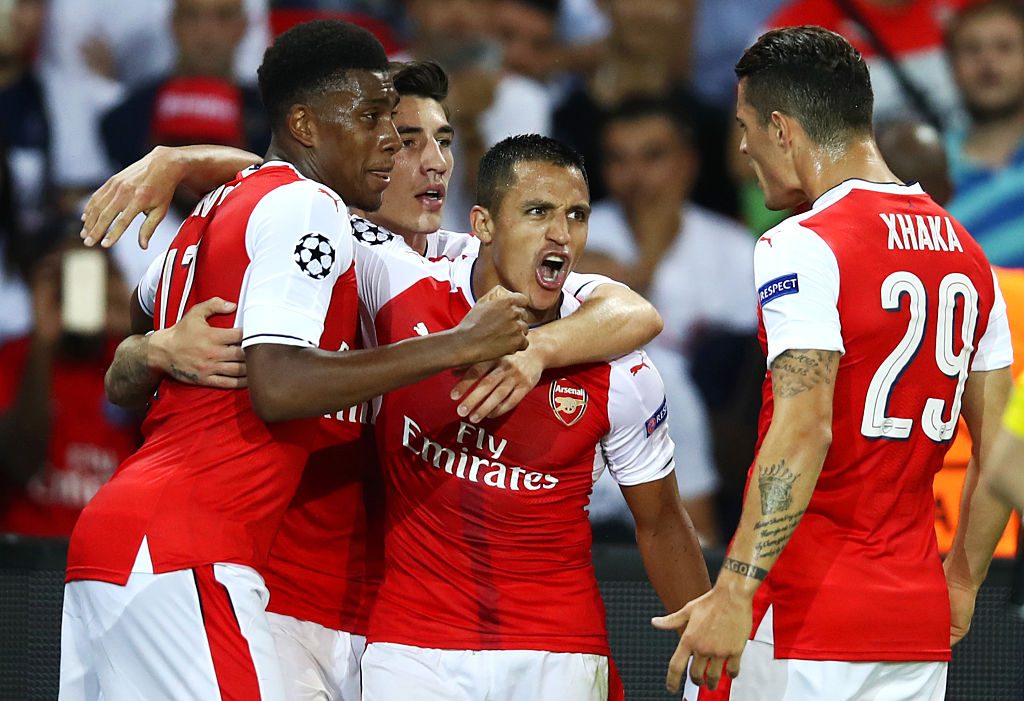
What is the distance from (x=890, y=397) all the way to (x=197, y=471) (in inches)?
67.8

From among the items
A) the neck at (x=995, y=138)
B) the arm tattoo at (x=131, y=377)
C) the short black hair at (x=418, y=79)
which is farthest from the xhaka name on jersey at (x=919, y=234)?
the neck at (x=995, y=138)

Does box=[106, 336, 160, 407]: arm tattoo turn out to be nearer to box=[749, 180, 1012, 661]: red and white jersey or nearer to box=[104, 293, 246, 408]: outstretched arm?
box=[104, 293, 246, 408]: outstretched arm

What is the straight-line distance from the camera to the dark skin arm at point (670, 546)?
12.6ft

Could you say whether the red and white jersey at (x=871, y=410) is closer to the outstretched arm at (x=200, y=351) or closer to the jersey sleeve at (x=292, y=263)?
the jersey sleeve at (x=292, y=263)

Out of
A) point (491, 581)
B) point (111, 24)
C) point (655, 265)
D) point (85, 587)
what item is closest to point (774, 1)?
point (655, 265)

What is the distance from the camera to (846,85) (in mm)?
3348

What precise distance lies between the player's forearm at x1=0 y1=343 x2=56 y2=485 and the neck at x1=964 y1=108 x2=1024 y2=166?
542 cm

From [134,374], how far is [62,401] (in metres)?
4.08

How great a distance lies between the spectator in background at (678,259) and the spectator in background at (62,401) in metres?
2.77

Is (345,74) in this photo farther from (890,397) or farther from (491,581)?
(890,397)

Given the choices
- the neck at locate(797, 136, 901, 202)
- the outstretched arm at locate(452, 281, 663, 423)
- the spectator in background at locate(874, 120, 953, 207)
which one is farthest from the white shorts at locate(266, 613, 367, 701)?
the spectator in background at locate(874, 120, 953, 207)

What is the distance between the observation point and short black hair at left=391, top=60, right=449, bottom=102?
4.43 metres

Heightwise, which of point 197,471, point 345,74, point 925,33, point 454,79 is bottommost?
point 197,471

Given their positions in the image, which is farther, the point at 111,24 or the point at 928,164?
the point at 111,24
